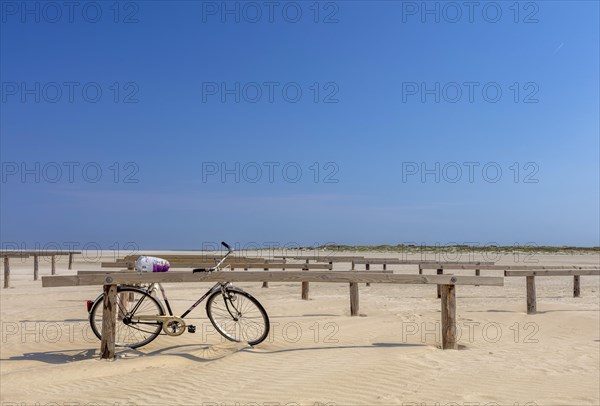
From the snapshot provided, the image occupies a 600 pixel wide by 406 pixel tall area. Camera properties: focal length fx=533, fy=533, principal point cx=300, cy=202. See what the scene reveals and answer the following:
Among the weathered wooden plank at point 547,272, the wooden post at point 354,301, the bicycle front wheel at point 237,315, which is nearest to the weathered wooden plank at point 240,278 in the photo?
the bicycle front wheel at point 237,315

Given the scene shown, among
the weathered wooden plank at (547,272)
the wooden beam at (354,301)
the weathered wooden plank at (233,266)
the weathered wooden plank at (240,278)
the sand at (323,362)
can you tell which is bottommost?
the sand at (323,362)

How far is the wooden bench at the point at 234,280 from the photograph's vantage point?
297 inches

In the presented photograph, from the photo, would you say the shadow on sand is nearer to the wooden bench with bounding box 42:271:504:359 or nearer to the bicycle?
the bicycle

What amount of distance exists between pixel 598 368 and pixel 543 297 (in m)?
9.55

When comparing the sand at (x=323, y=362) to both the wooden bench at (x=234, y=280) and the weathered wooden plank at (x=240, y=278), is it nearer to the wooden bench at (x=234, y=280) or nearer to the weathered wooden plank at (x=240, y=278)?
the wooden bench at (x=234, y=280)

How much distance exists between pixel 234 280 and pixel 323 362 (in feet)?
5.77

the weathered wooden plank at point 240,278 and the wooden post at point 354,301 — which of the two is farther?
the wooden post at point 354,301

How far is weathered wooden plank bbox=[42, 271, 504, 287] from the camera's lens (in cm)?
759

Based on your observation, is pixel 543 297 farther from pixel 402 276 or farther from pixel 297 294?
pixel 402 276

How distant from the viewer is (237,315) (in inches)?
319

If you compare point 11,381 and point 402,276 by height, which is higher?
point 402,276

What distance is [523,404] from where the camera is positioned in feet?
18.9

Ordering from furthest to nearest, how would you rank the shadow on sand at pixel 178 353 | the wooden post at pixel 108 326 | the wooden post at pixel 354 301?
the wooden post at pixel 354 301, the shadow on sand at pixel 178 353, the wooden post at pixel 108 326

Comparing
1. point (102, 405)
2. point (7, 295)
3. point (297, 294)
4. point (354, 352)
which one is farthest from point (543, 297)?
point (7, 295)
